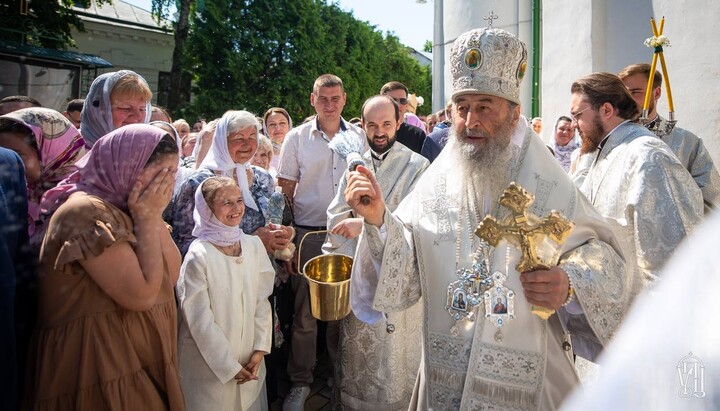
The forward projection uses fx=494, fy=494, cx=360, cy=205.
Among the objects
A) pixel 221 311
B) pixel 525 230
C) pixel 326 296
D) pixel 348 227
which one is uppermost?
pixel 525 230

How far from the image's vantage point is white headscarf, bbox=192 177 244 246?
2.99 meters

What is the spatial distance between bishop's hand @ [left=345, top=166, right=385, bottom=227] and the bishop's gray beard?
1.50 ft

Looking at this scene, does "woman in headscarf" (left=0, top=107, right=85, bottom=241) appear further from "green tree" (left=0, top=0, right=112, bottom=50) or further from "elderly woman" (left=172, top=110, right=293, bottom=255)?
"green tree" (left=0, top=0, right=112, bottom=50)

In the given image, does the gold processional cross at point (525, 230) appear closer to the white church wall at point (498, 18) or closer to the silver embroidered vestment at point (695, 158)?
the silver embroidered vestment at point (695, 158)

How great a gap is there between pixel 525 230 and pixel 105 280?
1.53 m

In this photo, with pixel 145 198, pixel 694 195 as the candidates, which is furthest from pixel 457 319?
pixel 694 195

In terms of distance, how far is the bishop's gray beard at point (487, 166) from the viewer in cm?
201

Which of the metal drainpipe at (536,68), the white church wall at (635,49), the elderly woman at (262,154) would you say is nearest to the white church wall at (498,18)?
the metal drainpipe at (536,68)

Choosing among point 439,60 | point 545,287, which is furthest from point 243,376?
point 439,60

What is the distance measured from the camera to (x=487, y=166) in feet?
6.57

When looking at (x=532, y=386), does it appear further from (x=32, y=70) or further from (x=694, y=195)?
(x=32, y=70)

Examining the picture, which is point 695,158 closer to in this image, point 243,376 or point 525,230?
point 525,230

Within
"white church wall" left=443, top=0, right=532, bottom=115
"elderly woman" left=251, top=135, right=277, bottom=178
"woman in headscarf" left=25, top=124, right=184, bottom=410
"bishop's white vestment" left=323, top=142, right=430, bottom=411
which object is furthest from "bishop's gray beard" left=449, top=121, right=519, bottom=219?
"white church wall" left=443, top=0, right=532, bottom=115

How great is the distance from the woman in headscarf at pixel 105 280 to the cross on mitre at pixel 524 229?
4.35 feet
